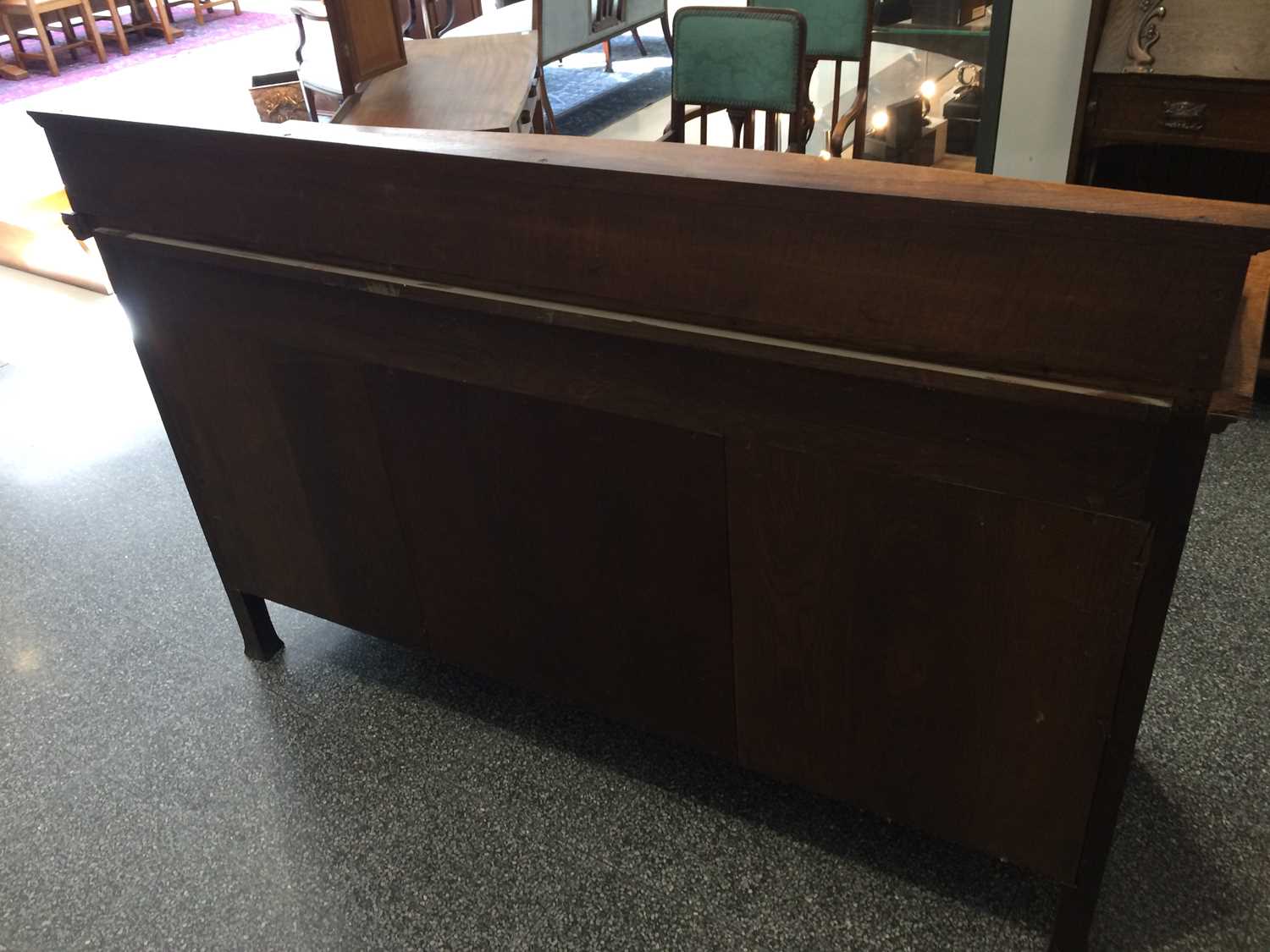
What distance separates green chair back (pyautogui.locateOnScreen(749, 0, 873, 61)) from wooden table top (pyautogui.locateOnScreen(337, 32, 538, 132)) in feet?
2.43

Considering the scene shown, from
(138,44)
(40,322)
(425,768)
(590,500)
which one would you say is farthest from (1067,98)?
(138,44)

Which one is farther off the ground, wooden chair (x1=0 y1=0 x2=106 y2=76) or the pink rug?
wooden chair (x1=0 y1=0 x2=106 y2=76)

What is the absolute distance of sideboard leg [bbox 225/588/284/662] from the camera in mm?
1824

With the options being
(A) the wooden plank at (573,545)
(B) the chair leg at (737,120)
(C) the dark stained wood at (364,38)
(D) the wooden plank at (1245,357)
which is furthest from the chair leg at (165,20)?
(D) the wooden plank at (1245,357)

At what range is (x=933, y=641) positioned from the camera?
1.15 metres

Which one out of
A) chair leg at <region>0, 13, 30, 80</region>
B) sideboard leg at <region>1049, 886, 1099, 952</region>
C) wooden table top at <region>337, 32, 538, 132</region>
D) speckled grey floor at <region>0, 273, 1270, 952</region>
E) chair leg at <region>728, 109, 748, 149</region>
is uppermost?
wooden table top at <region>337, 32, 538, 132</region>

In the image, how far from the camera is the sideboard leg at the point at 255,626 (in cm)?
182

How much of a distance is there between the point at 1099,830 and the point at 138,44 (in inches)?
293

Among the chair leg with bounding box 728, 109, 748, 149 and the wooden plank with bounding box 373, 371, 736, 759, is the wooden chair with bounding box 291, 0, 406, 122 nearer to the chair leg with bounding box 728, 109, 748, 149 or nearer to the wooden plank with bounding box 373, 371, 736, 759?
the chair leg with bounding box 728, 109, 748, 149

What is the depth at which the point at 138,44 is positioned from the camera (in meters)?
6.77

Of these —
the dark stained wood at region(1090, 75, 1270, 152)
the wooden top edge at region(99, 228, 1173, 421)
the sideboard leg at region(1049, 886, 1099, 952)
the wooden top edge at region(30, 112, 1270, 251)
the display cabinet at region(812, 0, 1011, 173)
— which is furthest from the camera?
the display cabinet at region(812, 0, 1011, 173)

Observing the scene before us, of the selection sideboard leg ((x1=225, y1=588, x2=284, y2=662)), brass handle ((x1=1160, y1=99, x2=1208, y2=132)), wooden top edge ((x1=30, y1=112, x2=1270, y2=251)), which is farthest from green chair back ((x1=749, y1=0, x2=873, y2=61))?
sideboard leg ((x1=225, y1=588, x2=284, y2=662))

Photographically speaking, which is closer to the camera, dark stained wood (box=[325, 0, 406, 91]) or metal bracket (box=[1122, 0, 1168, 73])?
metal bracket (box=[1122, 0, 1168, 73])

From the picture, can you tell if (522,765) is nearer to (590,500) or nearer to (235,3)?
(590,500)
